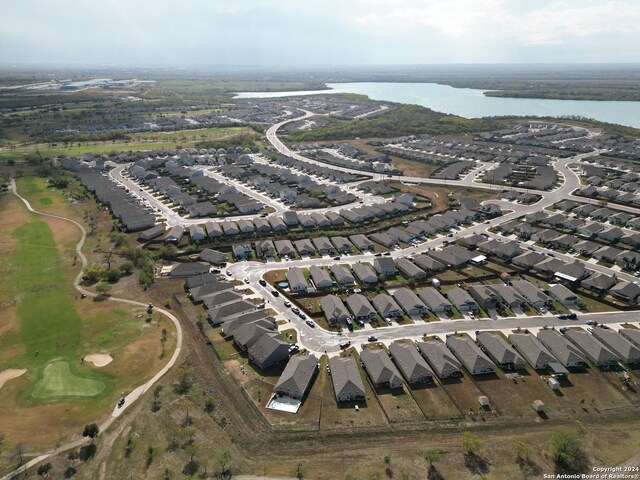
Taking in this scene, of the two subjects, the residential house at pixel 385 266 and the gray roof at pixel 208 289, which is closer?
the gray roof at pixel 208 289

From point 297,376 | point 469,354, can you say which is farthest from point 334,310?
point 469,354

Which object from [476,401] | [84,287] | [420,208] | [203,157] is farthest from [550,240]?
[203,157]

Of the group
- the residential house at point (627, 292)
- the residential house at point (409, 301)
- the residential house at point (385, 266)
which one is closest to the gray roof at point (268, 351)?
the residential house at point (409, 301)

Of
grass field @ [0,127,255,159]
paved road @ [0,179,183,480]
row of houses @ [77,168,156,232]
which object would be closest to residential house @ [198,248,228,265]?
paved road @ [0,179,183,480]

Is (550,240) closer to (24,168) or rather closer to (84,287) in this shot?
(84,287)

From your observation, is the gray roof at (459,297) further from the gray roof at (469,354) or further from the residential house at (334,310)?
the residential house at (334,310)
